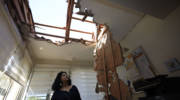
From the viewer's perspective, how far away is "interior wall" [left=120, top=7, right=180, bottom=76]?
3.41 ft

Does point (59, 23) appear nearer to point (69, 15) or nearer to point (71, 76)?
point (69, 15)

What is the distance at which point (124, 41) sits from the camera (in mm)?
1783

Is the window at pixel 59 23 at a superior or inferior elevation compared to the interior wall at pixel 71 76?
superior

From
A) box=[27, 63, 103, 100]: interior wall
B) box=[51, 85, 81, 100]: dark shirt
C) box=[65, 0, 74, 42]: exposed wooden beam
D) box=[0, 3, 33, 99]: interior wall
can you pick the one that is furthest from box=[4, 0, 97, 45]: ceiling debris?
box=[27, 63, 103, 100]: interior wall

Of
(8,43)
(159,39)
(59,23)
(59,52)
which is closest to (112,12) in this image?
(159,39)

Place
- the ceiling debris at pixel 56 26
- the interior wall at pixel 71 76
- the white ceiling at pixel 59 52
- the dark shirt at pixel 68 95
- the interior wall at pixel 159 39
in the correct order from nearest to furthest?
the interior wall at pixel 159 39 < the dark shirt at pixel 68 95 < the ceiling debris at pixel 56 26 < the white ceiling at pixel 59 52 < the interior wall at pixel 71 76

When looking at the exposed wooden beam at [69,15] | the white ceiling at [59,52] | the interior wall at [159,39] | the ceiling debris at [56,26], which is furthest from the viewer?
the white ceiling at [59,52]

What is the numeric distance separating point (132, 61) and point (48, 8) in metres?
1.79

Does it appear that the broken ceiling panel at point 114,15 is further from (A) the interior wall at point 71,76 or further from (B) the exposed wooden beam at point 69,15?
(A) the interior wall at point 71,76

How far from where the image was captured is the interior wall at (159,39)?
1040 mm

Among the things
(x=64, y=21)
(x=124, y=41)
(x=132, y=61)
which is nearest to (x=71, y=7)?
(x=64, y=21)

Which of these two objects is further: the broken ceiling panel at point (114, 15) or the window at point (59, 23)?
the window at point (59, 23)

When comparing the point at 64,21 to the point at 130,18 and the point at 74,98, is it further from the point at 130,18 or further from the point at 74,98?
the point at 74,98

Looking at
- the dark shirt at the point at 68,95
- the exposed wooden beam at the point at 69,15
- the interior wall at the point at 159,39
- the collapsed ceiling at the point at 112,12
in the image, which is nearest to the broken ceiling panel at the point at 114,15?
the collapsed ceiling at the point at 112,12
